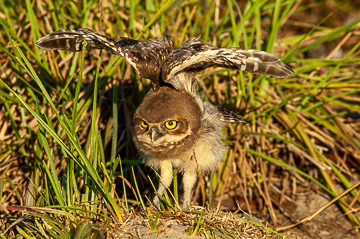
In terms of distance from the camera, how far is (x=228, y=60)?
311cm

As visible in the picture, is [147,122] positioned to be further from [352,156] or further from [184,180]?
[352,156]

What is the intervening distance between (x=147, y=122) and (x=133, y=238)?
3.73ft

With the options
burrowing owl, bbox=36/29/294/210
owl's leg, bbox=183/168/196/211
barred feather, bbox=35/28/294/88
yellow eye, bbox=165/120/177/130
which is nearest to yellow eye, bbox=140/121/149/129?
burrowing owl, bbox=36/29/294/210

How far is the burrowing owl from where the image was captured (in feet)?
10.5

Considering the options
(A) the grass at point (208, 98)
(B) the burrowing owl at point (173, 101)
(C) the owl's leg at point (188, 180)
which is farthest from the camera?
(A) the grass at point (208, 98)

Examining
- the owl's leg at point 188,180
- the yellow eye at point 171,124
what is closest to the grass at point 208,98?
the owl's leg at point 188,180

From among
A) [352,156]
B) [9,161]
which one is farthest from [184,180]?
[352,156]

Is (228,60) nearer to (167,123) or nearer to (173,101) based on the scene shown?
(173,101)

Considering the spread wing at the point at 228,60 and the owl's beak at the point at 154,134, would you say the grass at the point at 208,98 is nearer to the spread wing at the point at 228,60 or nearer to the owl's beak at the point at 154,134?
the owl's beak at the point at 154,134

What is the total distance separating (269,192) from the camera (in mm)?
4539

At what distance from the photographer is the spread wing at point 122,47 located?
131 inches

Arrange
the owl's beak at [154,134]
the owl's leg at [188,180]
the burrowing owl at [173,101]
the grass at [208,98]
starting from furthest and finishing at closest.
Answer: the grass at [208,98]
the owl's leg at [188,180]
the owl's beak at [154,134]
the burrowing owl at [173,101]

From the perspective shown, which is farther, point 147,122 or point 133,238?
point 147,122

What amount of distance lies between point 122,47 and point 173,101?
623 millimetres
